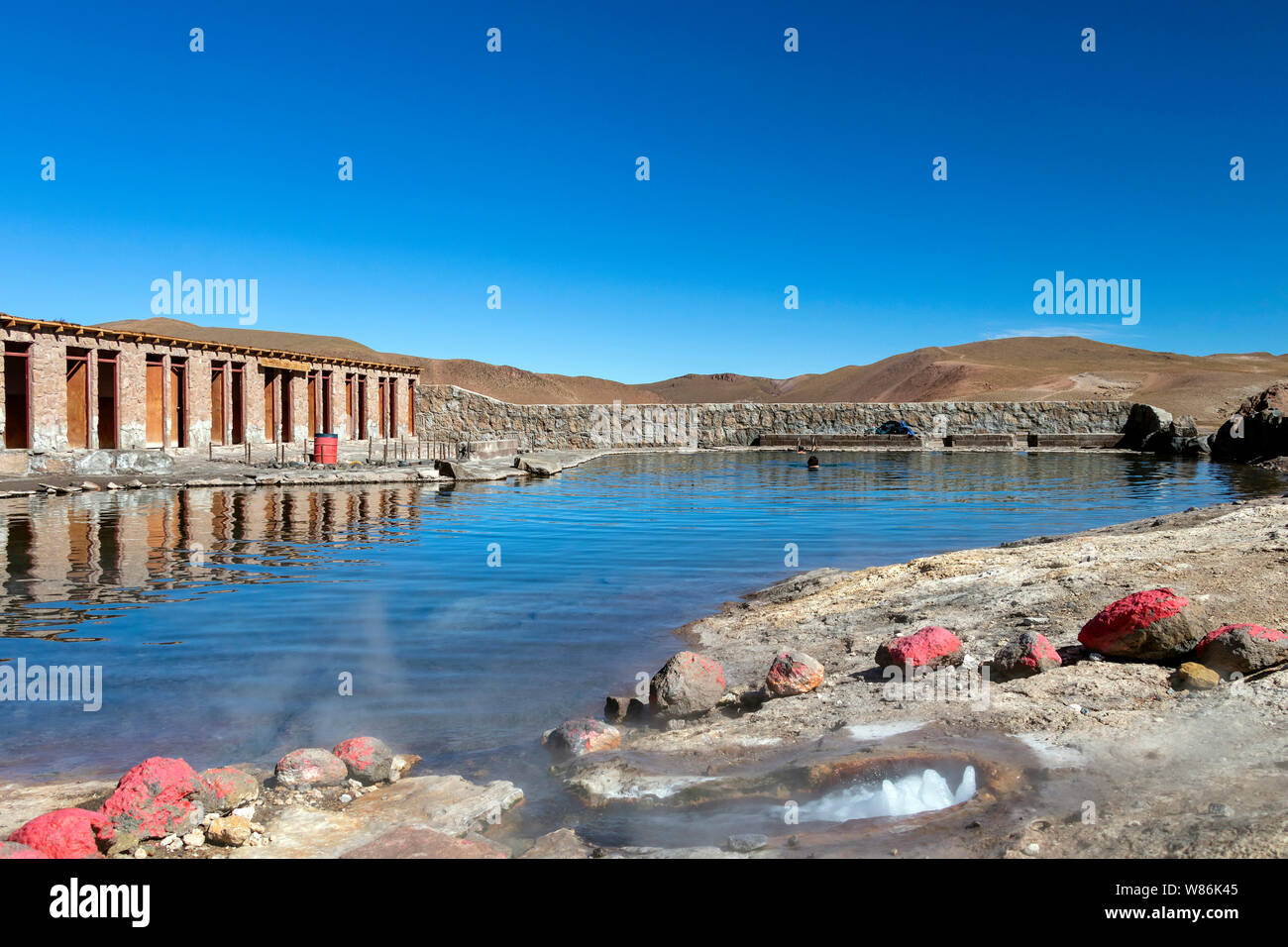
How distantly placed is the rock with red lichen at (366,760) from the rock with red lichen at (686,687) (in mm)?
1994

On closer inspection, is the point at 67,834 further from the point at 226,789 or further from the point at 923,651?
the point at 923,651

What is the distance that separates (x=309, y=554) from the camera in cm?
1519

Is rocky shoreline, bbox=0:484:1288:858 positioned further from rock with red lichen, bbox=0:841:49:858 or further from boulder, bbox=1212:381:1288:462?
boulder, bbox=1212:381:1288:462

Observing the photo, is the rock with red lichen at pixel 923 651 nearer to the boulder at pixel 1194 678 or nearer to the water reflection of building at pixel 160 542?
the boulder at pixel 1194 678

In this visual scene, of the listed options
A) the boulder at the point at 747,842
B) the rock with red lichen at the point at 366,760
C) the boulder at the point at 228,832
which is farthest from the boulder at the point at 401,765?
the boulder at the point at 747,842

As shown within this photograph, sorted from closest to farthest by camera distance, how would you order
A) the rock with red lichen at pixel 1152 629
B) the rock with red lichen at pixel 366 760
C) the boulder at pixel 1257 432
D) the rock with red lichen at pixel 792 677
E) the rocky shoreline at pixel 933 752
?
the rocky shoreline at pixel 933 752 < the rock with red lichen at pixel 366 760 < the rock with red lichen at pixel 1152 629 < the rock with red lichen at pixel 792 677 < the boulder at pixel 1257 432

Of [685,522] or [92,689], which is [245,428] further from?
[92,689]

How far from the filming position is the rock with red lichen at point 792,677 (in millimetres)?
6742

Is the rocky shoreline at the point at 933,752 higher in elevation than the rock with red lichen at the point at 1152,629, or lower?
lower

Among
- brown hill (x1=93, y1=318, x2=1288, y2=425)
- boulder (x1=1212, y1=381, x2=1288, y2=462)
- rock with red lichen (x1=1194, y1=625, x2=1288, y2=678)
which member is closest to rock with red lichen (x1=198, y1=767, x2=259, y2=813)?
rock with red lichen (x1=1194, y1=625, x2=1288, y2=678)

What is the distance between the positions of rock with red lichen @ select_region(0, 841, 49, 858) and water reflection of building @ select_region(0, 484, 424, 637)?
6160 mm
